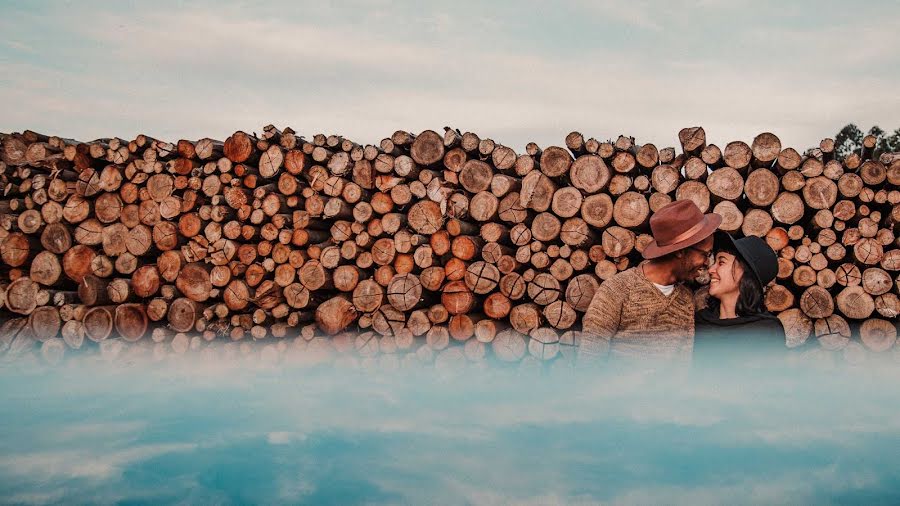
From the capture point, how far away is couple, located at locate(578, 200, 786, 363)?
318 centimetres

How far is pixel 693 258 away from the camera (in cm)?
322

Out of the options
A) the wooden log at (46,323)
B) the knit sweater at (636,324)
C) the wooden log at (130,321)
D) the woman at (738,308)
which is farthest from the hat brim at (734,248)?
the wooden log at (46,323)

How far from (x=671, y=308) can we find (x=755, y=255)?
19.6 inches

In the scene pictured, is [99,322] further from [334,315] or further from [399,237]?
[399,237]

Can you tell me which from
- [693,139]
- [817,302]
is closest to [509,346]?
[693,139]

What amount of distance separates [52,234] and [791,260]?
6.16 meters

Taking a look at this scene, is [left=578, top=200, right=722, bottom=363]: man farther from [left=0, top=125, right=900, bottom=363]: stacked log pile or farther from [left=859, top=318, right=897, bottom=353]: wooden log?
[left=859, top=318, right=897, bottom=353]: wooden log

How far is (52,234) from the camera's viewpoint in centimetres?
657

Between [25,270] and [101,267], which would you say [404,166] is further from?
[25,270]

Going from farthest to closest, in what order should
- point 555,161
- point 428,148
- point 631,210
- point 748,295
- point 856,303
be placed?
point 428,148, point 555,161, point 631,210, point 856,303, point 748,295

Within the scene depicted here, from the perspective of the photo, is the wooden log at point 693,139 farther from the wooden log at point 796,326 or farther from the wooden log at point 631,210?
the wooden log at point 796,326

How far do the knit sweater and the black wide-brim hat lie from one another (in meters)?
0.37

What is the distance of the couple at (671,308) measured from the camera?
318cm

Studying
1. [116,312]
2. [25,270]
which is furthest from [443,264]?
[25,270]
